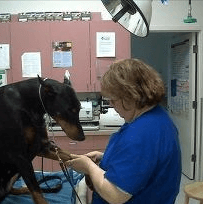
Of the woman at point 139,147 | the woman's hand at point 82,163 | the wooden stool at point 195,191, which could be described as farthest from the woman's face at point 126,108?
the wooden stool at point 195,191

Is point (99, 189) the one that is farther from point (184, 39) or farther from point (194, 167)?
point (184, 39)

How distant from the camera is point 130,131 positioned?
0.94 meters

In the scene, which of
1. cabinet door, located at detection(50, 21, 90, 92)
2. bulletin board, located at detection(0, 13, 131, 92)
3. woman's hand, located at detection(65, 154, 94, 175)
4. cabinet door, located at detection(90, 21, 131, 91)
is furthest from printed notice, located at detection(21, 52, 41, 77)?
woman's hand, located at detection(65, 154, 94, 175)

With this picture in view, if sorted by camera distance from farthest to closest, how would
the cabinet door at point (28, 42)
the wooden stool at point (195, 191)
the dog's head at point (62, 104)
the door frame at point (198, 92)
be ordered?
the door frame at point (198, 92) → the cabinet door at point (28, 42) → the wooden stool at point (195, 191) → the dog's head at point (62, 104)

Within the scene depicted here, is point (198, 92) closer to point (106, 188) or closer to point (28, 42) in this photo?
point (28, 42)

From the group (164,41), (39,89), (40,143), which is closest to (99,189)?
(40,143)

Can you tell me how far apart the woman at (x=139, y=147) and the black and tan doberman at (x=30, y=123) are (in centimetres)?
28

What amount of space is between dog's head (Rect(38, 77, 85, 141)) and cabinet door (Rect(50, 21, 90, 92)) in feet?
6.49

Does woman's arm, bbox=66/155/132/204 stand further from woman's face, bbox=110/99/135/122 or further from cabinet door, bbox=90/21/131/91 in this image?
cabinet door, bbox=90/21/131/91

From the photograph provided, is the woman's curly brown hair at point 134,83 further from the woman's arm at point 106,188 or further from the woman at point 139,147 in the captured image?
the woman's arm at point 106,188

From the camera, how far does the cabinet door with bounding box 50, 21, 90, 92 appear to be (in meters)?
3.27

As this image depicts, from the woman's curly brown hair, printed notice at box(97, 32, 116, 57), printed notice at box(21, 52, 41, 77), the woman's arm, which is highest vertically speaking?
printed notice at box(97, 32, 116, 57)

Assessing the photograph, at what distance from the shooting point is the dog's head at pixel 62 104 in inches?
50.1

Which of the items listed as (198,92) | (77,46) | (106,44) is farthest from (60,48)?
(198,92)
